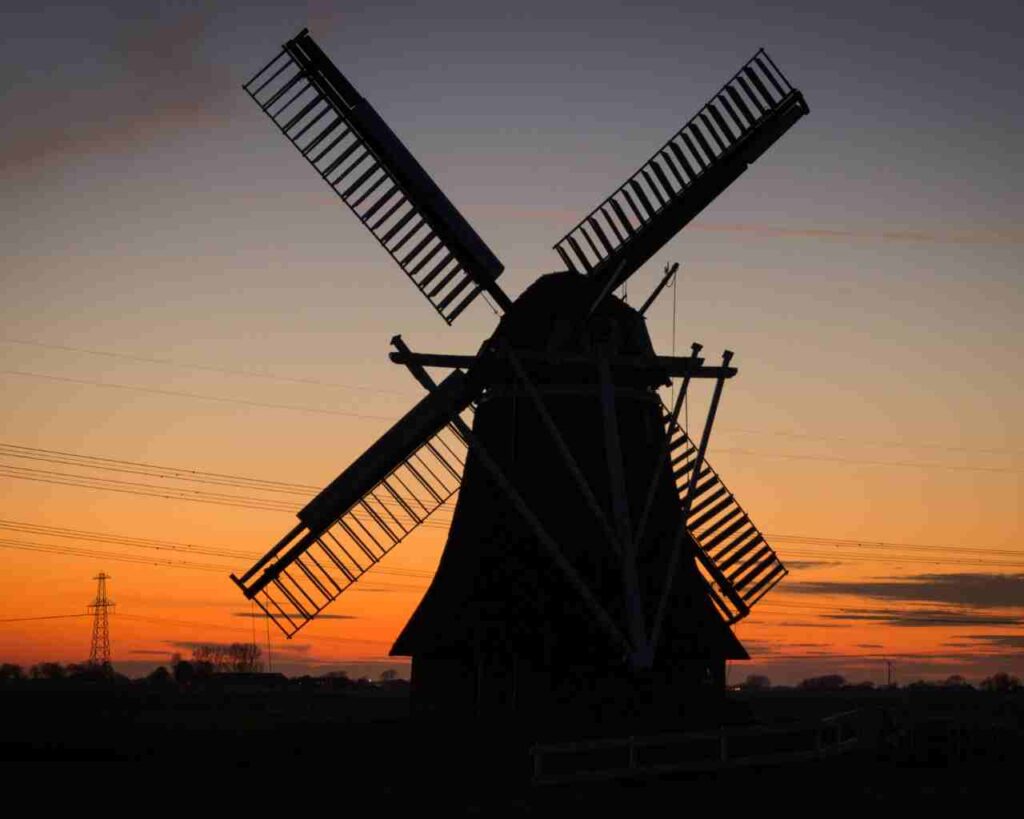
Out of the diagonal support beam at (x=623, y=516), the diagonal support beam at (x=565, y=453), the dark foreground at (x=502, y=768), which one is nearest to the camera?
the dark foreground at (x=502, y=768)

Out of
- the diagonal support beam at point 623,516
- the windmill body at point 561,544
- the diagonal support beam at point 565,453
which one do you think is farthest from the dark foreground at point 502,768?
the diagonal support beam at point 565,453

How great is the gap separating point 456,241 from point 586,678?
9.68 m

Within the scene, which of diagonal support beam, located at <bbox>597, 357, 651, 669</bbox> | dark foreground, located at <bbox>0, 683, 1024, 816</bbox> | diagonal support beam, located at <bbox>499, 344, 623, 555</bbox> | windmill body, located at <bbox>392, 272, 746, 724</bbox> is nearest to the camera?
dark foreground, located at <bbox>0, 683, 1024, 816</bbox>

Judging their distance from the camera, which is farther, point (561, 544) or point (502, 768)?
point (561, 544)

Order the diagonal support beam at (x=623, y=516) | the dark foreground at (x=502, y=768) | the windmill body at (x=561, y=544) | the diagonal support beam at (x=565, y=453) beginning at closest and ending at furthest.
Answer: the dark foreground at (x=502, y=768), the diagonal support beam at (x=623, y=516), the diagonal support beam at (x=565, y=453), the windmill body at (x=561, y=544)

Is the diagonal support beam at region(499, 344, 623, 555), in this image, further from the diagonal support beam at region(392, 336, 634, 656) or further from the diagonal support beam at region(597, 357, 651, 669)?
the diagonal support beam at region(392, 336, 634, 656)

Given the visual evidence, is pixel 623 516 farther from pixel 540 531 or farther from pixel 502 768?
pixel 502 768

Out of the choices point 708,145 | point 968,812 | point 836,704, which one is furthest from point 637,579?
point 836,704

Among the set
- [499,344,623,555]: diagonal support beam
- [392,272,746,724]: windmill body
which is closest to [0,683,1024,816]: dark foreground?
[392,272,746,724]: windmill body

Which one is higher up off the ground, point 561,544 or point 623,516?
point 623,516

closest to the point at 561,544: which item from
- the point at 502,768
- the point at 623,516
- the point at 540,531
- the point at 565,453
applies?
the point at 540,531

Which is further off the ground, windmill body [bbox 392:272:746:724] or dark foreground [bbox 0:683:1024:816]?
windmill body [bbox 392:272:746:724]

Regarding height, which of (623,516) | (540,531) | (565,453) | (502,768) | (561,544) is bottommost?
(502,768)

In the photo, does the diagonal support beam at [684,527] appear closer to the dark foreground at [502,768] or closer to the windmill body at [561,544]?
the windmill body at [561,544]
